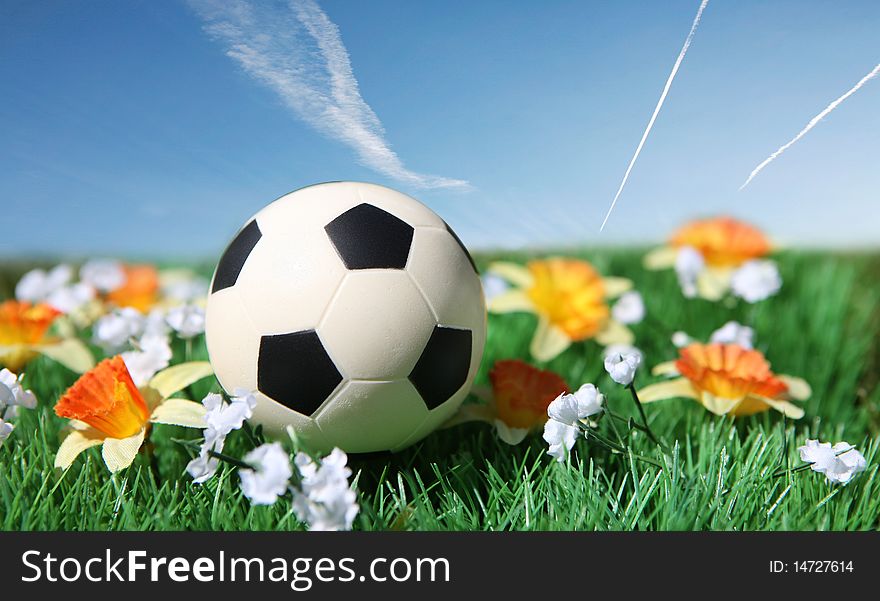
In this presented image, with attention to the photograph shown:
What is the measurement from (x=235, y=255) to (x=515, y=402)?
90cm

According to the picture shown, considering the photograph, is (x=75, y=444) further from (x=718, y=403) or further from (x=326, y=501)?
(x=718, y=403)

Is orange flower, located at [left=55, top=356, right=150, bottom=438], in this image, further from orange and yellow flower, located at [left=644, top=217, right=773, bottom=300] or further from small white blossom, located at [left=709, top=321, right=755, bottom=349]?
orange and yellow flower, located at [left=644, top=217, right=773, bottom=300]

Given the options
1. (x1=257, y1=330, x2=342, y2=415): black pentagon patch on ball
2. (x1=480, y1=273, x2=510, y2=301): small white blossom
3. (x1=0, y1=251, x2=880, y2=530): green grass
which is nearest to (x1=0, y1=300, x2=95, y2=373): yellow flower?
(x1=0, y1=251, x2=880, y2=530): green grass

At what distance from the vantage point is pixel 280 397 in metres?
1.86

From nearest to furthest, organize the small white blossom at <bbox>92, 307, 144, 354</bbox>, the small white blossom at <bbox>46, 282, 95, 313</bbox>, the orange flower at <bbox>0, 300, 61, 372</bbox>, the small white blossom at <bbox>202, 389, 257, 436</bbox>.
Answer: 1. the small white blossom at <bbox>202, 389, 257, 436</bbox>
2. the small white blossom at <bbox>92, 307, 144, 354</bbox>
3. the orange flower at <bbox>0, 300, 61, 372</bbox>
4. the small white blossom at <bbox>46, 282, 95, 313</bbox>

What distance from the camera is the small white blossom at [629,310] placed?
3.08 m

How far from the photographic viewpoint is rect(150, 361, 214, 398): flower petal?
2.19 meters

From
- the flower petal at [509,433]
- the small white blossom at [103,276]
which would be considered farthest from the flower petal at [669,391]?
the small white blossom at [103,276]

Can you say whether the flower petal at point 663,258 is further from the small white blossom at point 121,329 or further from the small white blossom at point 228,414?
the small white blossom at point 228,414

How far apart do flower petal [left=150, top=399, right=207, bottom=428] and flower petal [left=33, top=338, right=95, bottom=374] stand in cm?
75

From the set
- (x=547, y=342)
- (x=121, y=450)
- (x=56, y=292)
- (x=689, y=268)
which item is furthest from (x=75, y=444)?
(x=689, y=268)

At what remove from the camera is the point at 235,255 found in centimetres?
199
